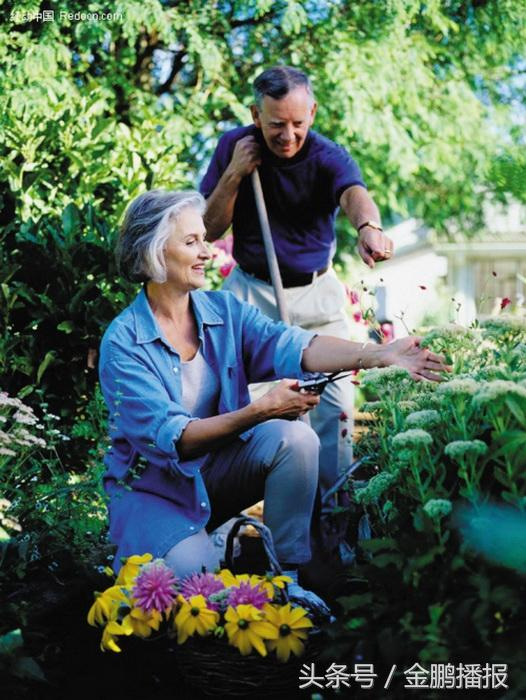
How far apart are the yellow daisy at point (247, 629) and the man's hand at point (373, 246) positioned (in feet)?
4.21

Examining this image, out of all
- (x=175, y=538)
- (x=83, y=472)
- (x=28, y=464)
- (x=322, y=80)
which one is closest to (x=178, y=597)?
(x=175, y=538)

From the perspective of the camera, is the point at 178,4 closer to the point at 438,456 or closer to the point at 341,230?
the point at 341,230

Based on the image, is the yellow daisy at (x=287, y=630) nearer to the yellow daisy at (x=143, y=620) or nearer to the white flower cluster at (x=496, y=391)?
the yellow daisy at (x=143, y=620)

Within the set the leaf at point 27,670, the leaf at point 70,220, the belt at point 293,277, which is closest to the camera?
the leaf at point 27,670

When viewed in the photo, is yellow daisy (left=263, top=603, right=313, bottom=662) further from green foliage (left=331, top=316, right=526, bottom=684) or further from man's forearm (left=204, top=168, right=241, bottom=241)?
man's forearm (left=204, top=168, right=241, bottom=241)

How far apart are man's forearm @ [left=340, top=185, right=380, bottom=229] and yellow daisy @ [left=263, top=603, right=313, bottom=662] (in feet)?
4.96

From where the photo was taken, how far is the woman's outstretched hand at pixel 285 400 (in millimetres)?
2854

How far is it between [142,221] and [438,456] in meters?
1.26

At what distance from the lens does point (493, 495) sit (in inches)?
93.7

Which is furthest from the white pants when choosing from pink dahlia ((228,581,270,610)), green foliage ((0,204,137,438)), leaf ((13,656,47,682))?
leaf ((13,656,47,682))

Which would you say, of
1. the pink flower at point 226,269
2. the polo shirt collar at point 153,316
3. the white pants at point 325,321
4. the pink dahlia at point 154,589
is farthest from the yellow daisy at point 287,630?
the pink flower at point 226,269

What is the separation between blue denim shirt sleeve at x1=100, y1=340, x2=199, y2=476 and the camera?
295cm

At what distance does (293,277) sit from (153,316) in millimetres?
1099

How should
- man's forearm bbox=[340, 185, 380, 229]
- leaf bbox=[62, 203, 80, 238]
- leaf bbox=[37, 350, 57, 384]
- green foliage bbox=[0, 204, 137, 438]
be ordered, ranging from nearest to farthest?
man's forearm bbox=[340, 185, 380, 229] → leaf bbox=[37, 350, 57, 384] → green foliage bbox=[0, 204, 137, 438] → leaf bbox=[62, 203, 80, 238]
